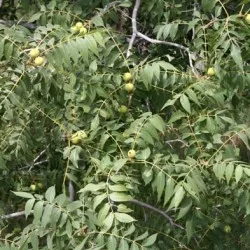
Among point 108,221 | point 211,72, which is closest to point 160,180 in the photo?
point 108,221

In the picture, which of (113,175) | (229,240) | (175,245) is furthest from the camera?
(229,240)

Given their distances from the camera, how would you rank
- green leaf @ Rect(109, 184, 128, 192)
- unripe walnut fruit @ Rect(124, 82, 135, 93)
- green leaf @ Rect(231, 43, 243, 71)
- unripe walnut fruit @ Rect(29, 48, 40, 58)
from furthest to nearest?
1. unripe walnut fruit @ Rect(124, 82, 135, 93)
2. green leaf @ Rect(231, 43, 243, 71)
3. unripe walnut fruit @ Rect(29, 48, 40, 58)
4. green leaf @ Rect(109, 184, 128, 192)

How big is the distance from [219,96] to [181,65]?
917 millimetres

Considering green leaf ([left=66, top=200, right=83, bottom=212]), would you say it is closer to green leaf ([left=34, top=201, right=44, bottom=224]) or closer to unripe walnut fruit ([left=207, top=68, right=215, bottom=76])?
green leaf ([left=34, top=201, right=44, bottom=224])

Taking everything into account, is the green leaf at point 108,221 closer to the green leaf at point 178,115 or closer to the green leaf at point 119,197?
the green leaf at point 119,197

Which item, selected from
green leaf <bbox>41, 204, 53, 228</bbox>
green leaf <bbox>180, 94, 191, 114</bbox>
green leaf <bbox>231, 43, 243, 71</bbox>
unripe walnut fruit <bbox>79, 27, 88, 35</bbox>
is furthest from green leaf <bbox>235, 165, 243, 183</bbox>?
unripe walnut fruit <bbox>79, 27, 88, 35</bbox>

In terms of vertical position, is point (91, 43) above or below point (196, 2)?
above

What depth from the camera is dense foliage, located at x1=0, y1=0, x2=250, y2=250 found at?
2.17 metres

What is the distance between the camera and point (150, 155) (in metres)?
2.39

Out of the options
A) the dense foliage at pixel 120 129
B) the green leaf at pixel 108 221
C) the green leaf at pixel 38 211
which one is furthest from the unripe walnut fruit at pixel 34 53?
the green leaf at pixel 108 221

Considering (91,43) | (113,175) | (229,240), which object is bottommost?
(229,240)

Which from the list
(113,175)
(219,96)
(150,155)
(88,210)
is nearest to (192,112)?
(219,96)

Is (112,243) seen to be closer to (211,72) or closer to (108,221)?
(108,221)

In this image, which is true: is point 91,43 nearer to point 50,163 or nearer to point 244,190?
point 244,190
